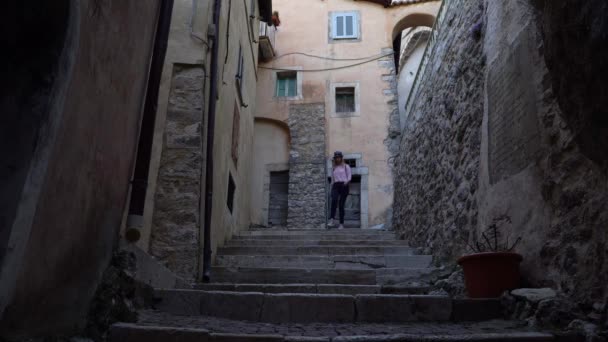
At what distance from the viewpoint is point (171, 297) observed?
10.2ft

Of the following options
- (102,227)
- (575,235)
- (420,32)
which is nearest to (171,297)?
(102,227)

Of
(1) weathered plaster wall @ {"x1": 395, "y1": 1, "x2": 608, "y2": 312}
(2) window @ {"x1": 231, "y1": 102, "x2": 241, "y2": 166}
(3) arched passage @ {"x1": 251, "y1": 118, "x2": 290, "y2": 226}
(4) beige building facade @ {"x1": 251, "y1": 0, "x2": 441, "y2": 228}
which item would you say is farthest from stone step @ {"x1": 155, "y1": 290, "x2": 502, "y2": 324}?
(3) arched passage @ {"x1": 251, "y1": 118, "x2": 290, "y2": 226}

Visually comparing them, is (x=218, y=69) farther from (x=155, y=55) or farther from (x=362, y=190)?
(x=362, y=190)

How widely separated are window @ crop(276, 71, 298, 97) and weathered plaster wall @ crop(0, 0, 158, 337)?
9.93 meters

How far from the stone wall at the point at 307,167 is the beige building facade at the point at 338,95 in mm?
37

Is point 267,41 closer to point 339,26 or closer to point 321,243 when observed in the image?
point 339,26

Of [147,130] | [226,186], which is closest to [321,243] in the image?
[226,186]

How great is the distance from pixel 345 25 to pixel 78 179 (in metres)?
11.9

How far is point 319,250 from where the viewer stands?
6047 mm

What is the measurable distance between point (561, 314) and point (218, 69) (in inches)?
186

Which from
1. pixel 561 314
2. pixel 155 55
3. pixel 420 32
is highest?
pixel 420 32

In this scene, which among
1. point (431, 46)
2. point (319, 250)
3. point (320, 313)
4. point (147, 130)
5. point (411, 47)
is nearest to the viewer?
point (320, 313)

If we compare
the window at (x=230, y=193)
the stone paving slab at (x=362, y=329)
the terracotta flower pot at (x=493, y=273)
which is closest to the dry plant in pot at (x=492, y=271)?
the terracotta flower pot at (x=493, y=273)

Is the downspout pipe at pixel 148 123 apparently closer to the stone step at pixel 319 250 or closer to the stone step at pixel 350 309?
the stone step at pixel 350 309
